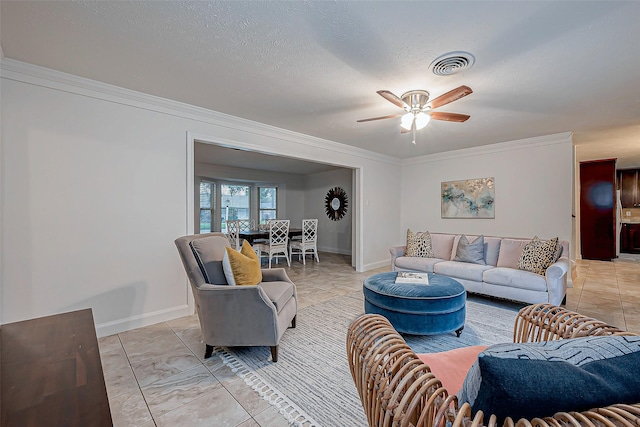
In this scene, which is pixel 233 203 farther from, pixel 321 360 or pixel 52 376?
pixel 52 376

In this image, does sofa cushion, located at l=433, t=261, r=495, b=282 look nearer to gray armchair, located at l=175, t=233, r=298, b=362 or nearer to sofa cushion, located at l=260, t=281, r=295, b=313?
sofa cushion, located at l=260, t=281, r=295, b=313

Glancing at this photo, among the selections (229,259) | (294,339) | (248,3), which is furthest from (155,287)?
(248,3)

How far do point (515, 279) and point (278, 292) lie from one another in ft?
9.45

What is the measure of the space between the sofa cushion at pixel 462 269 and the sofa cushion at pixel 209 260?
3040 millimetres

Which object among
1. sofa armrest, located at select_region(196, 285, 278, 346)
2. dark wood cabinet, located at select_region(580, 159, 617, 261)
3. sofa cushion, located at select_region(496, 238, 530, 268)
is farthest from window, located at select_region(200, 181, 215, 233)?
dark wood cabinet, located at select_region(580, 159, 617, 261)

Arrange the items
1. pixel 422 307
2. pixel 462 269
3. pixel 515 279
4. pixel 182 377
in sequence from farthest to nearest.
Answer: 1. pixel 462 269
2. pixel 515 279
3. pixel 422 307
4. pixel 182 377

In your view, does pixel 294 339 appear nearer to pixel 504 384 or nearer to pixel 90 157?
pixel 504 384

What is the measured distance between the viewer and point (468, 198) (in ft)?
17.5

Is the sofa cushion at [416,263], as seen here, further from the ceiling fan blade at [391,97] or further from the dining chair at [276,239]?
the dining chair at [276,239]

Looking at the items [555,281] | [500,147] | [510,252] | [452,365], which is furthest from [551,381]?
[500,147]

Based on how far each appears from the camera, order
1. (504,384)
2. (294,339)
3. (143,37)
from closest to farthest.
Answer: (504,384)
(143,37)
(294,339)

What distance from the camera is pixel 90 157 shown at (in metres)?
2.59

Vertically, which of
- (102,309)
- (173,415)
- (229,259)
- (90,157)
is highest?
(90,157)

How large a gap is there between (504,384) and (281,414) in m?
1.45
